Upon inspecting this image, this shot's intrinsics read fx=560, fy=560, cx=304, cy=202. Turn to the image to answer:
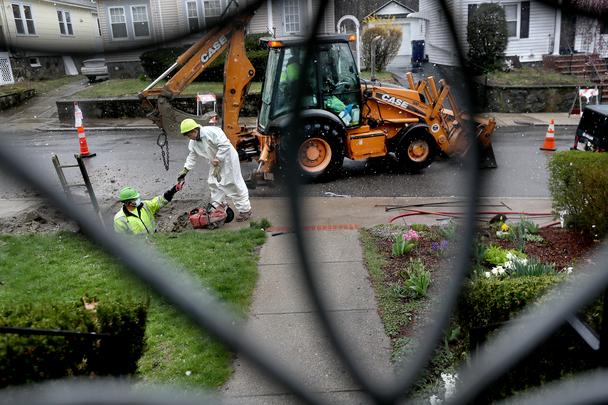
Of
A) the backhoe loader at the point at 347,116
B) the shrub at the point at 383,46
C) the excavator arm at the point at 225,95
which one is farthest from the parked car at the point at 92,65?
the shrub at the point at 383,46

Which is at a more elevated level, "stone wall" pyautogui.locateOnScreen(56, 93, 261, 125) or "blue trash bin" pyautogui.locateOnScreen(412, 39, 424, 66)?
"blue trash bin" pyautogui.locateOnScreen(412, 39, 424, 66)

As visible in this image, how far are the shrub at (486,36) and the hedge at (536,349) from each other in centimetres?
29

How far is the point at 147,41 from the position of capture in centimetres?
64

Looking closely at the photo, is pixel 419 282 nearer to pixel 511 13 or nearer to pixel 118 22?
pixel 511 13

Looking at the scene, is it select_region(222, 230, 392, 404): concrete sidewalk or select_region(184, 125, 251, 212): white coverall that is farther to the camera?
select_region(184, 125, 251, 212): white coverall

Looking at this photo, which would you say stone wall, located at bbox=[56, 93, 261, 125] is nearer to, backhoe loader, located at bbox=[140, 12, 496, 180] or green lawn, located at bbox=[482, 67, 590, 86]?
backhoe loader, located at bbox=[140, 12, 496, 180]

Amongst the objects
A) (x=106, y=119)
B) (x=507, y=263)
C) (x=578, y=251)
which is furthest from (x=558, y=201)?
(x=106, y=119)

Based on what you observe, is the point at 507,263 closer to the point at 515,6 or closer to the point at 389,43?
the point at 515,6

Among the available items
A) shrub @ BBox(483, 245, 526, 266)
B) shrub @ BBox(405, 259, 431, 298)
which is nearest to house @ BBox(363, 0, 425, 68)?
shrub @ BBox(405, 259, 431, 298)

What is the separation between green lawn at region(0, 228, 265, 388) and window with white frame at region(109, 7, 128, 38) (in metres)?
1.81

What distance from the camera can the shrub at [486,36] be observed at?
Answer: 25.2 inches

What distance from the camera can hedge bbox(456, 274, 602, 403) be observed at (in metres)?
0.89

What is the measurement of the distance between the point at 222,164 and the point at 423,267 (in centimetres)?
308

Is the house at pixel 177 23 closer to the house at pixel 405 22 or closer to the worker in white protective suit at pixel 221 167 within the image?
the house at pixel 405 22
